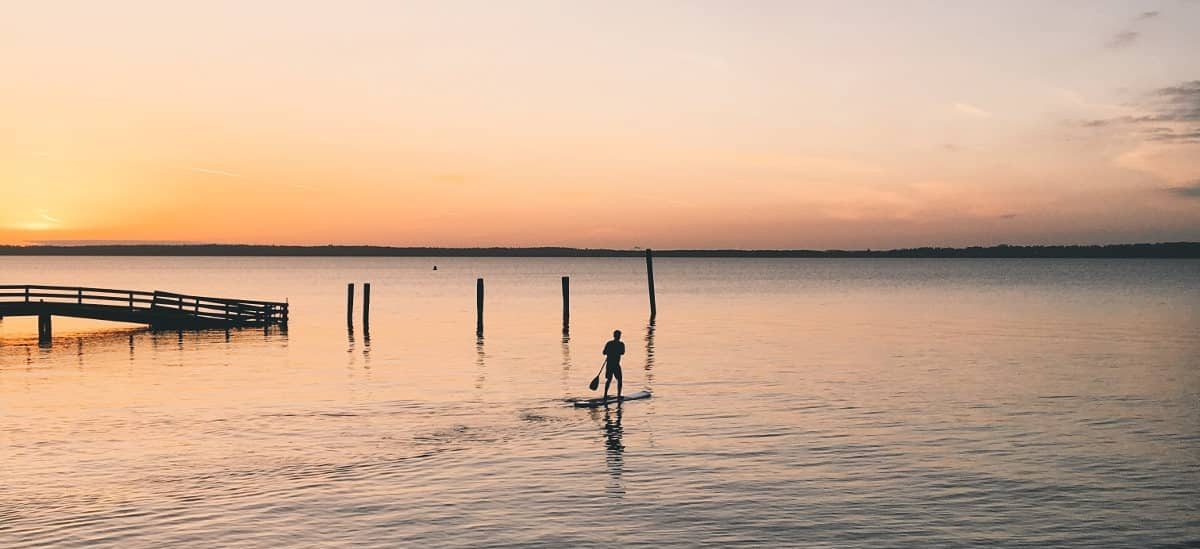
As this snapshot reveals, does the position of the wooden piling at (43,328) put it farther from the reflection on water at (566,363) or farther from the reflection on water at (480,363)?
the reflection on water at (566,363)

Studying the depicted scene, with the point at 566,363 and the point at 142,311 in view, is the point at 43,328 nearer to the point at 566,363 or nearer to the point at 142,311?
the point at 142,311

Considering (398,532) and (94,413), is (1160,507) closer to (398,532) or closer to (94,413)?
(398,532)

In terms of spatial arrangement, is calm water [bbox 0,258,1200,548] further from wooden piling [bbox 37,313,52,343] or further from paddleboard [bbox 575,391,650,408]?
wooden piling [bbox 37,313,52,343]

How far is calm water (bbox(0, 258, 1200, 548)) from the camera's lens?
16969 millimetres

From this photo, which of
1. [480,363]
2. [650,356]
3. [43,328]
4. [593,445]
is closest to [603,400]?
[593,445]

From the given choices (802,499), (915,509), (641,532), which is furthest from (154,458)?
(915,509)

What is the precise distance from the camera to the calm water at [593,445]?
16969mm

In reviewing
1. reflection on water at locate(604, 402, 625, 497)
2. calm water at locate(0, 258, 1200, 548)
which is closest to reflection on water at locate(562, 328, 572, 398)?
calm water at locate(0, 258, 1200, 548)

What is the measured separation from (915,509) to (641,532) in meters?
4.95

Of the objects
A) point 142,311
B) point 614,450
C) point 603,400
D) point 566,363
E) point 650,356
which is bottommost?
point 650,356

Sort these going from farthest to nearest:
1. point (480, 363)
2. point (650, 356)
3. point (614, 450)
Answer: point (650, 356)
point (480, 363)
point (614, 450)

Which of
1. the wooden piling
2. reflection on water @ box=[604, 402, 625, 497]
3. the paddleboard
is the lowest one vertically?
reflection on water @ box=[604, 402, 625, 497]

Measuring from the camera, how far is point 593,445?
78.8 feet

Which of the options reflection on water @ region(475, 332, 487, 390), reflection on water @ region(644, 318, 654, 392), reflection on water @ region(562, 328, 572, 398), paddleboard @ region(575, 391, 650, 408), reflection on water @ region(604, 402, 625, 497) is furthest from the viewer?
reflection on water @ region(644, 318, 654, 392)
